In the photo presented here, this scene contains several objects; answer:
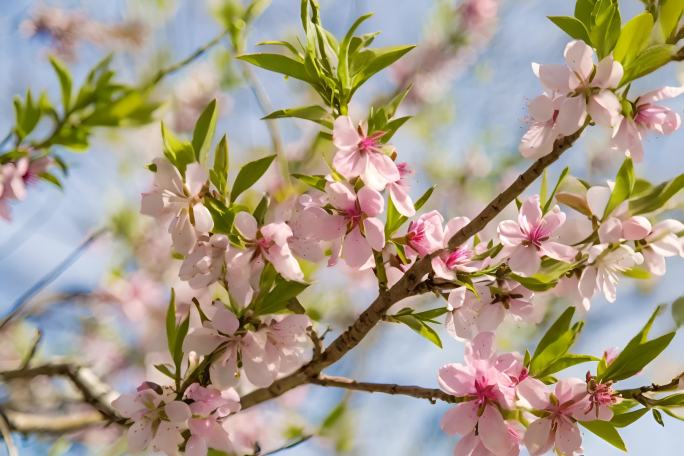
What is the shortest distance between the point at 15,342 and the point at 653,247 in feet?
8.41

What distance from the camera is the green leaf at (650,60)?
0.76 metres

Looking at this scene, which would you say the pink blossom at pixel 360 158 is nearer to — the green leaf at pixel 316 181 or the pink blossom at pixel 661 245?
the green leaf at pixel 316 181

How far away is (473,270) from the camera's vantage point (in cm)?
85

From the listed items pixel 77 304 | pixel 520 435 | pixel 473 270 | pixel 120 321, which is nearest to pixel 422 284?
pixel 473 270

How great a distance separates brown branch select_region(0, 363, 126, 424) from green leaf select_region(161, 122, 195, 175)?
0.59 m

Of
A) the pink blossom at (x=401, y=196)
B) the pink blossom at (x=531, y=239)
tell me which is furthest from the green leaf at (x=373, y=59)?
the pink blossom at (x=531, y=239)

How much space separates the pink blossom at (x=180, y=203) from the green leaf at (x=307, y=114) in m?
0.11

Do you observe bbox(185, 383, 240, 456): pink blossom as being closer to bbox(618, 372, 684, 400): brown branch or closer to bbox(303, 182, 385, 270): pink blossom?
bbox(303, 182, 385, 270): pink blossom

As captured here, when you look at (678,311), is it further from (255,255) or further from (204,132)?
(204,132)

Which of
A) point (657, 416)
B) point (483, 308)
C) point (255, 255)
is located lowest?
point (657, 416)

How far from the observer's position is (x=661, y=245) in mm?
842

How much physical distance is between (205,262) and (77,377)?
0.75 meters

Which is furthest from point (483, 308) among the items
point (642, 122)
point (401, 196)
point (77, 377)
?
point (77, 377)

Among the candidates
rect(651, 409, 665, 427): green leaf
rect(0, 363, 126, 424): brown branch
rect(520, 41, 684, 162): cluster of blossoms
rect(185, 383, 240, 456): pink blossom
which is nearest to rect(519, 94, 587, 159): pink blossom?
rect(520, 41, 684, 162): cluster of blossoms
